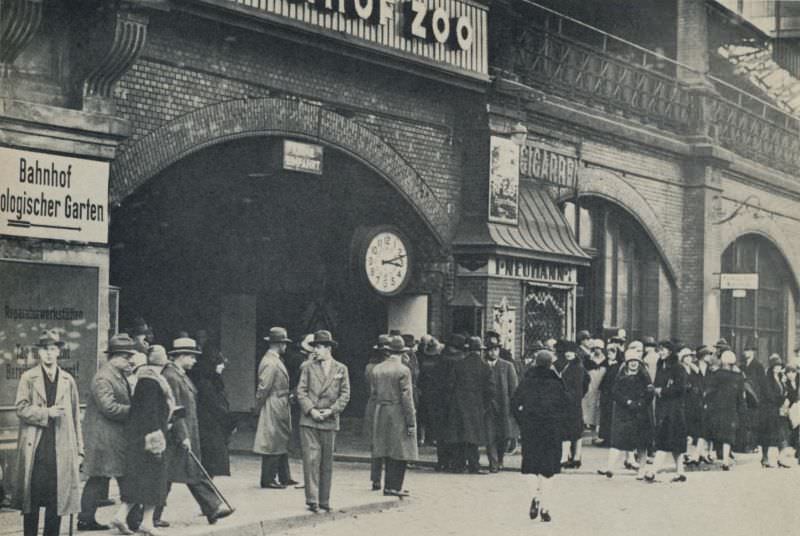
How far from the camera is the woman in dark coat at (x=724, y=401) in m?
20.1

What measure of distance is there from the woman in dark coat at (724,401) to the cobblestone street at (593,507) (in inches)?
48.2

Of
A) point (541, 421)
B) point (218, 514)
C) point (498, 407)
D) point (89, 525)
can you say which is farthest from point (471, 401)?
point (89, 525)

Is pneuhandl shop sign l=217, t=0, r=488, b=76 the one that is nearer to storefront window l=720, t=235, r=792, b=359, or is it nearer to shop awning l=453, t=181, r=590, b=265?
shop awning l=453, t=181, r=590, b=265

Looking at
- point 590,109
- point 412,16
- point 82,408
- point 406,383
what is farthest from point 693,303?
point 82,408

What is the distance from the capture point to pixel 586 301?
89.6ft

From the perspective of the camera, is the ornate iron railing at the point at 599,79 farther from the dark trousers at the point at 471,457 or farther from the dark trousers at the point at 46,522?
the dark trousers at the point at 46,522

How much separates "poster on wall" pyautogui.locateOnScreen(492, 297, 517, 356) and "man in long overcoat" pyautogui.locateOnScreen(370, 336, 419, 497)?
696 centimetres

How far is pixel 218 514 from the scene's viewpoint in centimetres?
1238

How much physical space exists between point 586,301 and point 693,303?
344 cm

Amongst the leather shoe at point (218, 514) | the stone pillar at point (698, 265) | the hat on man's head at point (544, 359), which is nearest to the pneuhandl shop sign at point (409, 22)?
the hat on man's head at point (544, 359)

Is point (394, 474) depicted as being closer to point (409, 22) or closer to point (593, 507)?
point (593, 507)

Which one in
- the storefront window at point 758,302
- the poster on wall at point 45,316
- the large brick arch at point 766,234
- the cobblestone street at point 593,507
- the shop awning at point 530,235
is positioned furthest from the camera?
the storefront window at point 758,302

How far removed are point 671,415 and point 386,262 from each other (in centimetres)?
561

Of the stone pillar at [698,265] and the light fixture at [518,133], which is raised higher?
the light fixture at [518,133]
